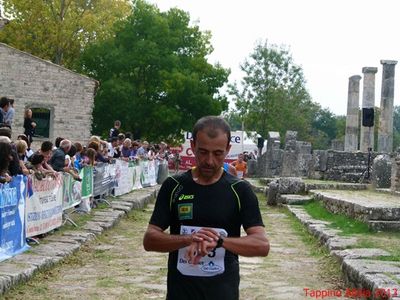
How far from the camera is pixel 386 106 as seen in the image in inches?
1556

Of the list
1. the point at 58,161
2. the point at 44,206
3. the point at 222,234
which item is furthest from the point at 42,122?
the point at 222,234

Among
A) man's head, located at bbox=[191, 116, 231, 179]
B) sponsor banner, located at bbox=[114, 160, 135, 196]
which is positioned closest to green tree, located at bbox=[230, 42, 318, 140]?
sponsor banner, located at bbox=[114, 160, 135, 196]

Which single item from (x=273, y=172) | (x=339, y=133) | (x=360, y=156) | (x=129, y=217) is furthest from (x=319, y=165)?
(x=339, y=133)

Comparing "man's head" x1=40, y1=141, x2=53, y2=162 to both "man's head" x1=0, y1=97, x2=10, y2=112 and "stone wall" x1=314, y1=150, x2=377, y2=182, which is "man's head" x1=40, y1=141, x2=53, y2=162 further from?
"stone wall" x1=314, y1=150, x2=377, y2=182

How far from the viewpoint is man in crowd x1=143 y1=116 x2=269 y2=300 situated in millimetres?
4004

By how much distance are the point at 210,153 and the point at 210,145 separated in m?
0.04

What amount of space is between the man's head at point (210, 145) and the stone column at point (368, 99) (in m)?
35.1

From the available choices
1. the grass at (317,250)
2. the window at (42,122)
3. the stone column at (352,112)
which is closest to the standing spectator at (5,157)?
the grass at (317,250)

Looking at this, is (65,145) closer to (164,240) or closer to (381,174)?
(164,240)

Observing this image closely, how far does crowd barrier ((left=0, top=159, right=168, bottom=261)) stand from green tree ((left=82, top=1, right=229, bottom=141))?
95.7 ft

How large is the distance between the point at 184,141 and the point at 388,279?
45.8 m

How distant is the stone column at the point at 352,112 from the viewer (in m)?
41.8

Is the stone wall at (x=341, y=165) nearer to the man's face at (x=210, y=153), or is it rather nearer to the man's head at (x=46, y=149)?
the man's head at (x=46, y=149)

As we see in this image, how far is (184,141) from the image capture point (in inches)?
2106
